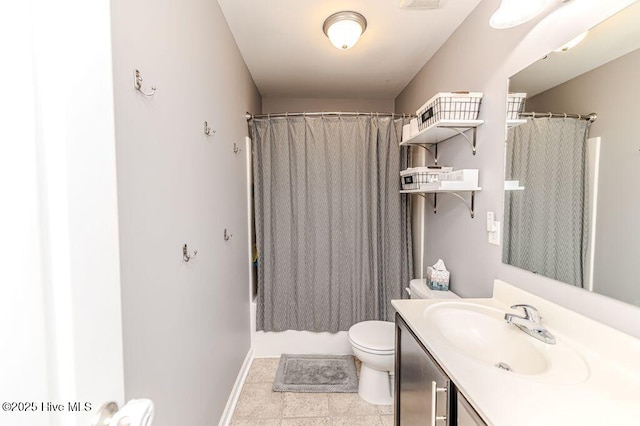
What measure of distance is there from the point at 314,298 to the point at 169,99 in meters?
1.77

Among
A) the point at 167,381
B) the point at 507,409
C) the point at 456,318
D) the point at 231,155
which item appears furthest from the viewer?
the point at 231,155

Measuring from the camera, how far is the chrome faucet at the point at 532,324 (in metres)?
0.98

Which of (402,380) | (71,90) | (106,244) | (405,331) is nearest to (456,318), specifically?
(405,331)

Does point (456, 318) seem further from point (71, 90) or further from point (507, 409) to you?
point (71, 90)

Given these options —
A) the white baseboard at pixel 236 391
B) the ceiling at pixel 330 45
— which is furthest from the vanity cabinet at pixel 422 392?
the ceiling at pixel 330 45

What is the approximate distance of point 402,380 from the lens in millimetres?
1262

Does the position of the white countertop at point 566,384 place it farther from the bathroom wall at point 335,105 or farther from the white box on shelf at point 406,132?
the bathroom wall at point 335,105

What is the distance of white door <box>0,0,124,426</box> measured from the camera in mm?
305

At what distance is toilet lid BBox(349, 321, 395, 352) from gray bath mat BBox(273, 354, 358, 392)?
0.40 m

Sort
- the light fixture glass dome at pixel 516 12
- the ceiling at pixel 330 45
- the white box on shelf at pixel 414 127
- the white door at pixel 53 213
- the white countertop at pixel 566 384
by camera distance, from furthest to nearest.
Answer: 1. the white box on shelf at pixel 414 127
2. the ceiling at pixel 330 45
3. the light fixture glass dome at pixel 516 12
4. the white countertop at pixel 566 384
5. the white door at pixel 53 213

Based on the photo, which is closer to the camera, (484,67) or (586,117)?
(586,117)

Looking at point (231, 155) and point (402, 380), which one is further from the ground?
point (231, 155)

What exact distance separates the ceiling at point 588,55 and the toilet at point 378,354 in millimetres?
1190

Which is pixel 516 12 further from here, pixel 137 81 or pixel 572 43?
pixel 137 81
